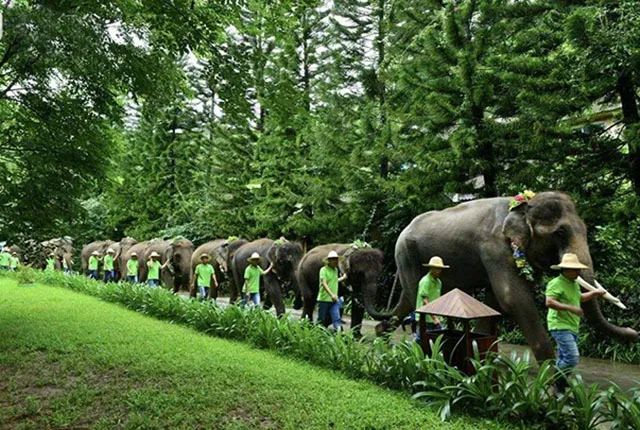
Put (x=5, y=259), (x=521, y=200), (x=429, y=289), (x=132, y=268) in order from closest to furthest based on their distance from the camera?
(x=521, y=200), (x=429, y=289), (x=132, y=268), (x=5, y=259)

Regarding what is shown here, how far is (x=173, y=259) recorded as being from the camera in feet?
59.0

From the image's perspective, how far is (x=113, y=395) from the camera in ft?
19.2

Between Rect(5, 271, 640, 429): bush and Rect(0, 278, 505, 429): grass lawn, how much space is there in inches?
8.9

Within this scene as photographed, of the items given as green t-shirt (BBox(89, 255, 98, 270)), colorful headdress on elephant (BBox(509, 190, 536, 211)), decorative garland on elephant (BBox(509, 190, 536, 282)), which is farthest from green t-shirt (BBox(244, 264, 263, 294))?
green t-shirt (BBox(89, 255, 98, 270))

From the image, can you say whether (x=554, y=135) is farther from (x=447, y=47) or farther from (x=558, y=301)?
(x=558, y=301)

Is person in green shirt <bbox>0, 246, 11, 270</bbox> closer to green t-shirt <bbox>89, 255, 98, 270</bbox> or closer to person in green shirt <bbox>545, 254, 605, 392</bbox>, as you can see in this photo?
green t-shirt <bbox>89, 255, 98, 270</bbox>

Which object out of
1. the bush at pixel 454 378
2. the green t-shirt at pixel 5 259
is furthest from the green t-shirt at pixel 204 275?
the green t-shirt at pixel 5 259

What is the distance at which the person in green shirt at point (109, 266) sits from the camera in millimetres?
20172

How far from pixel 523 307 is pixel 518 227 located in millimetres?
948

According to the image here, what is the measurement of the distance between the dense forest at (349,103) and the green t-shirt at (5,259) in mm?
12468

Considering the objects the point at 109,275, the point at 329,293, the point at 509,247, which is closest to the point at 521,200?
the point at 509,247

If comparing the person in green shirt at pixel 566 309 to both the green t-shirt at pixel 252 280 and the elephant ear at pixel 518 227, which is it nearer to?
the elephant ear at pixel 518 227

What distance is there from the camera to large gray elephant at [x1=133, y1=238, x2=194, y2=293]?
18.0 meters

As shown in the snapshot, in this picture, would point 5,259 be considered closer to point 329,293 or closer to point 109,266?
point 109,266
